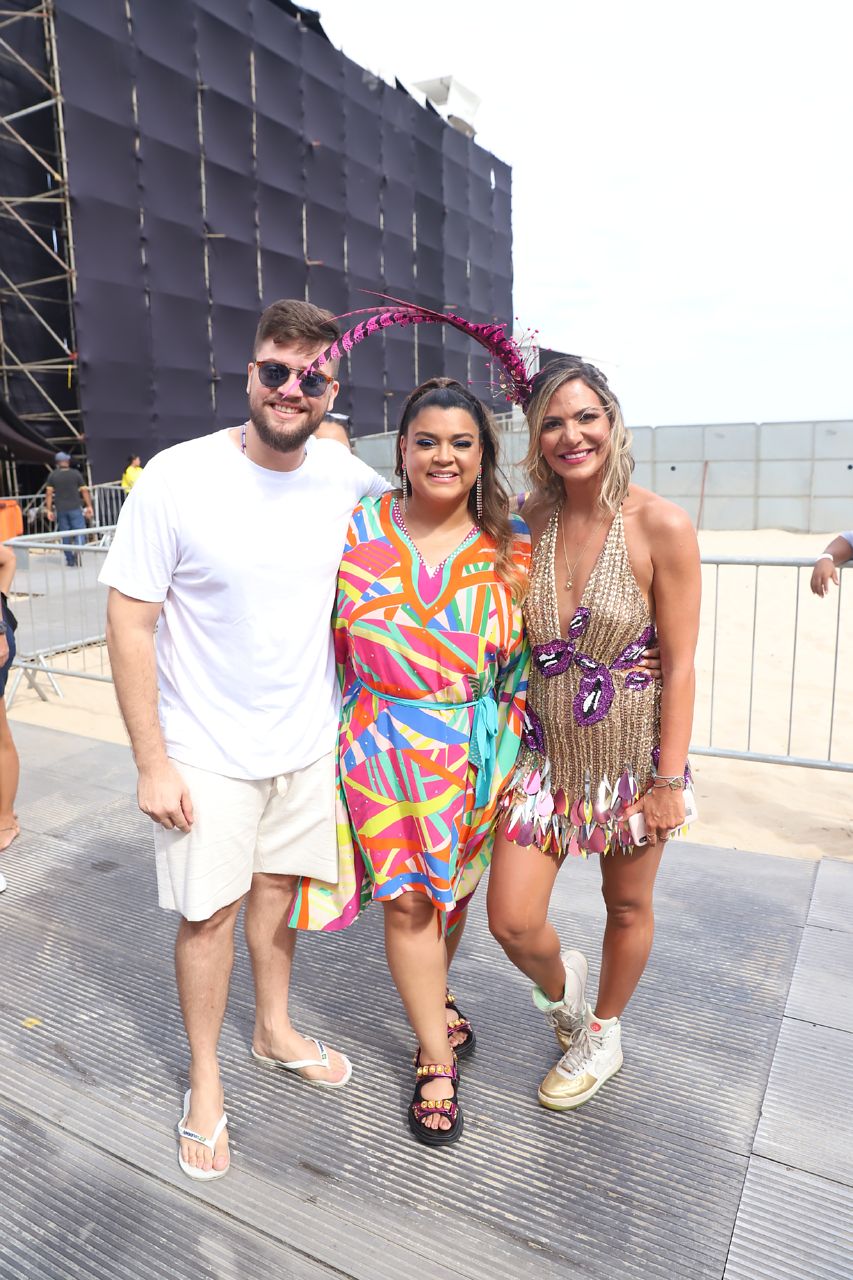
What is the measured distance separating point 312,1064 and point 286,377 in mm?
1824

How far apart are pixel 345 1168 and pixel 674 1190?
2.56ft

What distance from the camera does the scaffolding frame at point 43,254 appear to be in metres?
15.3

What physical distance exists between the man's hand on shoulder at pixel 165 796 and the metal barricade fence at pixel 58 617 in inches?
199

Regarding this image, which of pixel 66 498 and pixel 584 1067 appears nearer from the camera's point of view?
pixel 584 1067

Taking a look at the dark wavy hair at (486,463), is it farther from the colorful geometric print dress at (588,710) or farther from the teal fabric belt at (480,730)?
the teal fabric belt at (480,730)

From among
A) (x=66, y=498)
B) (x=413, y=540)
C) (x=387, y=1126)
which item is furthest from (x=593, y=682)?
(x=66, y=498)

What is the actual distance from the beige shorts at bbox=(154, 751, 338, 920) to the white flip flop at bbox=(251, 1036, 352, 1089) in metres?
0.55

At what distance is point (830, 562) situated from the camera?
11.9 feet

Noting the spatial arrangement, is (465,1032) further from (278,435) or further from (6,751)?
(6,751)

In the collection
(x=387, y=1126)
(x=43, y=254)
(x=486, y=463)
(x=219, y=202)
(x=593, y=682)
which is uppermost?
(x=219, y=202)

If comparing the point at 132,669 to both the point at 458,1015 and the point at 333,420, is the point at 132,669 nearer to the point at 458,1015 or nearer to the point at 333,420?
the point at 458,1015

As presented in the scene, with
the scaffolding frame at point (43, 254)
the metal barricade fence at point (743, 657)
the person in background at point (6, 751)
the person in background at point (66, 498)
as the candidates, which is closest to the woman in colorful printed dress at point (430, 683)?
the person in background at point (6, 751)

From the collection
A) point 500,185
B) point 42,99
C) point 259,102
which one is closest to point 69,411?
point 42,99

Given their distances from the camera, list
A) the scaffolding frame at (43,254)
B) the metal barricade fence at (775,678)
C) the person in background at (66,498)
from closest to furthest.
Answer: the metal barricade fence at (775,678), the person in background at (66,498), the scaffolding frame at (43,254)
